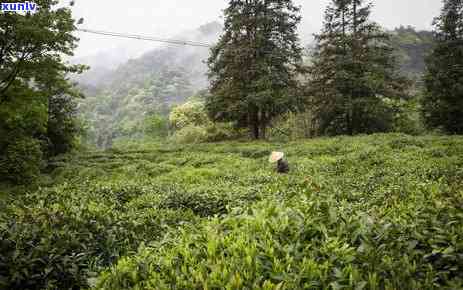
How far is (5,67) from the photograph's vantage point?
15969mm

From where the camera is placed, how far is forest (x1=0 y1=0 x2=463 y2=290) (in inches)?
122

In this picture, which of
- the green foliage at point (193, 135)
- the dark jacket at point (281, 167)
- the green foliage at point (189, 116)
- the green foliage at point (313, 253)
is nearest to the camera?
the green foliage at point (313, 253)

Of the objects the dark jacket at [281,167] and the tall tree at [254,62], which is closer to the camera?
the dark jacket at [281,167]

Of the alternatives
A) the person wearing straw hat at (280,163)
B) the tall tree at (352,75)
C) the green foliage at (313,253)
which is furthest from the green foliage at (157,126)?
the green foliage at (313,253)

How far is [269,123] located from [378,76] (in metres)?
9.85

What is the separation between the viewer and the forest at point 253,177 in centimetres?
309

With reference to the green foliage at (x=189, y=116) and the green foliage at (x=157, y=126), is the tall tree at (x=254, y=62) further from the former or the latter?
the green foliage at (x=157, y=126)

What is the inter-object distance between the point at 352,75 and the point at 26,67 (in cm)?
2288

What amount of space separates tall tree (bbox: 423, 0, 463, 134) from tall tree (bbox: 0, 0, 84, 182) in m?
28.1

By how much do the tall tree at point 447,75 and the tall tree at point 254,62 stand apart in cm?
1219

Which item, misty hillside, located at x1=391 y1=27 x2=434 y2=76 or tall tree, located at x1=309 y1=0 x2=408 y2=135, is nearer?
tall tree, located at x1=309 y1=0 x2=408 y2=135

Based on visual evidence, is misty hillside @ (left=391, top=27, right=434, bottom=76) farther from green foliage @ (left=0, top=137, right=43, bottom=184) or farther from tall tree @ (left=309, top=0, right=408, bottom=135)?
green foliage @ (left=0, top=137, right=43, bottom=184)

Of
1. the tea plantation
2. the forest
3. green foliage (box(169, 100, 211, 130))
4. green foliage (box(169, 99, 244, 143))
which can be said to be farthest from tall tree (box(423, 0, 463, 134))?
the tea plantation

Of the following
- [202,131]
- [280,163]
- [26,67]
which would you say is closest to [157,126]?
[202,131]
